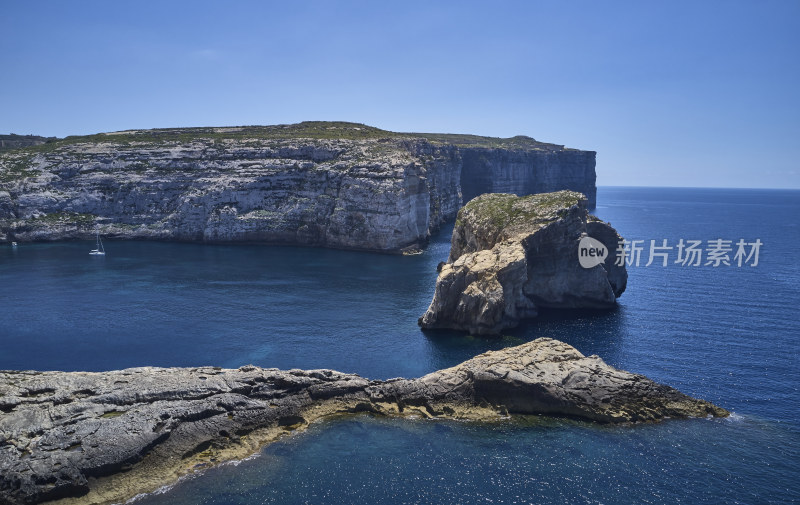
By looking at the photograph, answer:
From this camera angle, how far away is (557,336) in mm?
61562

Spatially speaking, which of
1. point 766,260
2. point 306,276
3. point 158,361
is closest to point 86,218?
point 306,276

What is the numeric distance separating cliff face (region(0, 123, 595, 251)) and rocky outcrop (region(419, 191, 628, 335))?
42.1m

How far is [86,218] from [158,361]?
327 ft

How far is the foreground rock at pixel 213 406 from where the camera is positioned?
3462 centimetres

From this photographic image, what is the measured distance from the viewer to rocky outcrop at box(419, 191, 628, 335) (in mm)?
63844

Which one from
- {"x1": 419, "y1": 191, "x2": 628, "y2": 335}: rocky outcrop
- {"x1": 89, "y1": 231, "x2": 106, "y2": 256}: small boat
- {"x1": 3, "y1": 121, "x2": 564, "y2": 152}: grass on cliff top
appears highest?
{"x1": 3, "y1": 121, "x2": 564, "y2": 152}: grass on cliff top

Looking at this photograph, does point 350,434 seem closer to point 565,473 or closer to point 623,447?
point 565,473

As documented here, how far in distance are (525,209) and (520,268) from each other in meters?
13.4

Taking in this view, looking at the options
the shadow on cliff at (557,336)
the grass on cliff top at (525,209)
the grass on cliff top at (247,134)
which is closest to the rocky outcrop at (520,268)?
the grass on cliff top at (525,209)

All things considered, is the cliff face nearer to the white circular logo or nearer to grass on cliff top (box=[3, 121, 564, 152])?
grass on cliff top (box=[3, 121, 564, 152])

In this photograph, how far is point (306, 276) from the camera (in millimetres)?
94875

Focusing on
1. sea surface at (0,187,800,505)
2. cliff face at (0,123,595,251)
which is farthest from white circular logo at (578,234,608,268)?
cliff face at (0,123,595,251)

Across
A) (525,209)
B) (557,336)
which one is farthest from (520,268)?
(525,209)

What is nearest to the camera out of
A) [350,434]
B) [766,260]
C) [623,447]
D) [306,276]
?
[623,447]
